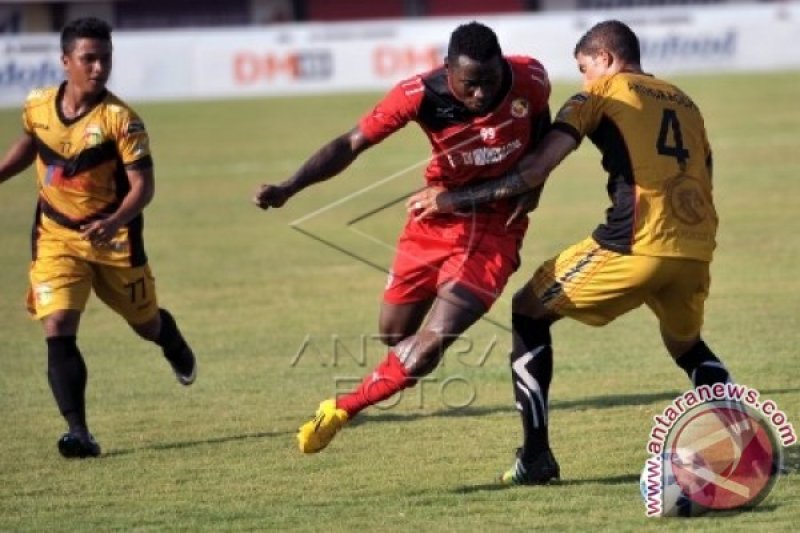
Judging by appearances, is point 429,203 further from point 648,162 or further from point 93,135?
point 93,135

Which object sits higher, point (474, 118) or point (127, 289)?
point (474, 118)

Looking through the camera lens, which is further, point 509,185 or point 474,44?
point 509,185

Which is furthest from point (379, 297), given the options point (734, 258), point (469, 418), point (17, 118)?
point (17, 118)

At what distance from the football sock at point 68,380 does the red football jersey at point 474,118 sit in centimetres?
229

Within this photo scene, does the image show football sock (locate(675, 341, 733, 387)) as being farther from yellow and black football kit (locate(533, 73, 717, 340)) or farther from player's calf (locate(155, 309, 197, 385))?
player's calf (locate(155, 309, 197, 385))

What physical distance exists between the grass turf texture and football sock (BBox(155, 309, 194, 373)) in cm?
31

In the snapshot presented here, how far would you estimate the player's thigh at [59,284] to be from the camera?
346 inches

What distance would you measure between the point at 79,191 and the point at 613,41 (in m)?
3.22

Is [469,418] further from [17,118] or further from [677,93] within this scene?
[17,118]

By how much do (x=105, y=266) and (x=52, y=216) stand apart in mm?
419

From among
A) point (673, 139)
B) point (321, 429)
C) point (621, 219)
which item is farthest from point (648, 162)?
point (321, 429)

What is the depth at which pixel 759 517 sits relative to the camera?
6.81 m

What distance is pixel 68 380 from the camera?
8727 millimetres

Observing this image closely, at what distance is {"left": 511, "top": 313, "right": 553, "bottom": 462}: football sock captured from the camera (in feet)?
25.1
